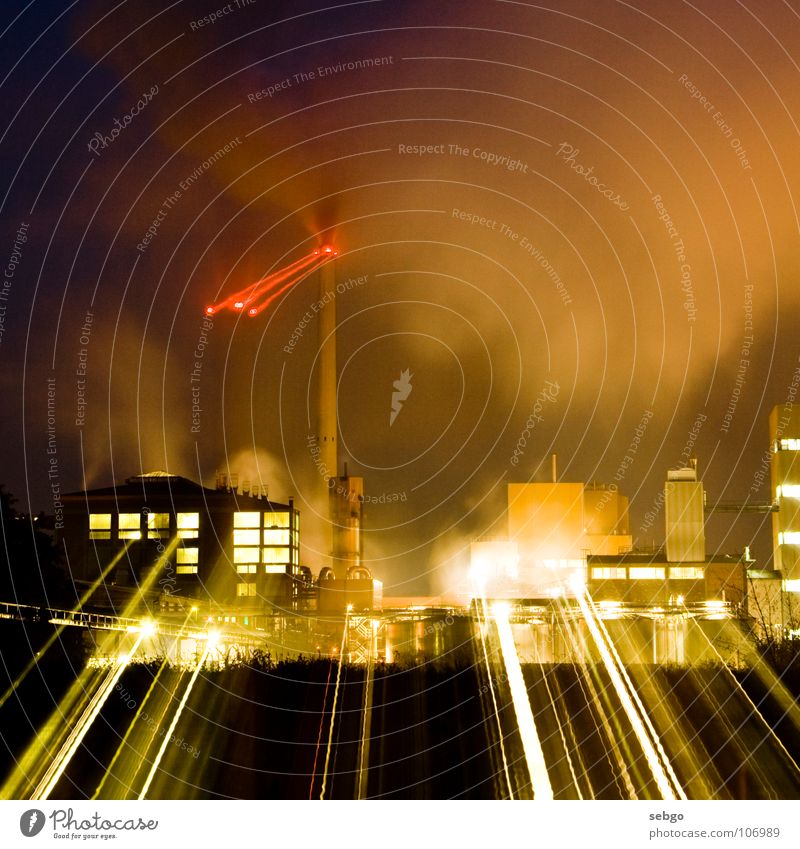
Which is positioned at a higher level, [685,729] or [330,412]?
[330,412]

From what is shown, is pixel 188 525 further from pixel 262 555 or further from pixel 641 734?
pixel 641 734

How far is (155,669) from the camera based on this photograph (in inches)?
488

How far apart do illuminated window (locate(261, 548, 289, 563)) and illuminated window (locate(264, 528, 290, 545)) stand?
0.53 m

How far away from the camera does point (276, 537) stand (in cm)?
7619

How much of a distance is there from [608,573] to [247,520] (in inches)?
1186

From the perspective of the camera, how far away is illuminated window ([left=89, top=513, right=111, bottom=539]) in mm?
66500

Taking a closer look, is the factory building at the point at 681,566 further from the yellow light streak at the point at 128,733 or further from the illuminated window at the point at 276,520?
the yellow light streak at the point at 128,733

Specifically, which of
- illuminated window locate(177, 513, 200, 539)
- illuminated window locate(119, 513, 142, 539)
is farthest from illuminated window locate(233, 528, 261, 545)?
illuminated window locate(119, 513, 142, 539)

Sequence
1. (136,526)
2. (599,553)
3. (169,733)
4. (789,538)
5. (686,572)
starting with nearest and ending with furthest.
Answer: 1. (169,733)
2. (686,572)
3. (789,538)
4. (599,553)
5. (136,526)

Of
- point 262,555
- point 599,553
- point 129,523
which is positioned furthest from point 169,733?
point 262,555

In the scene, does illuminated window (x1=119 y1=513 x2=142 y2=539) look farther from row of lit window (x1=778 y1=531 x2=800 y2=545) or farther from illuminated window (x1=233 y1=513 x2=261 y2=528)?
row of lit window (x1=778 y1=531 x2=800 y2=545)
